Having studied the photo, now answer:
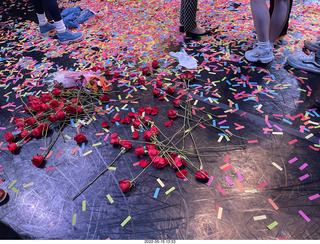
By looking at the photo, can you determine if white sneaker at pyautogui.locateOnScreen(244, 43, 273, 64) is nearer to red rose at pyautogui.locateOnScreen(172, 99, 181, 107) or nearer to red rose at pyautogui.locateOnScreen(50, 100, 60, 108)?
red rose at pyautogui.locateOnScreen(172, 99, 181, 107)

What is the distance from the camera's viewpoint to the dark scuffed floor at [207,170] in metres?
1.28

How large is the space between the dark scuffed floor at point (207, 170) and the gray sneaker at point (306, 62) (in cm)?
7

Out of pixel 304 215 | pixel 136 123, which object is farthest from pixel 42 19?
pixel 304 215

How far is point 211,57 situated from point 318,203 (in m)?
1.80

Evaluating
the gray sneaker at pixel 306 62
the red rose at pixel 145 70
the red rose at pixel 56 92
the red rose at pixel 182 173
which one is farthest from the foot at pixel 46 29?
the gray sneaker at pixel 306 62

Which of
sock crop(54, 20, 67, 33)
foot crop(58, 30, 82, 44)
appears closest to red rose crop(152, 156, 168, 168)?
foot crop(58, 30, 82, 44)

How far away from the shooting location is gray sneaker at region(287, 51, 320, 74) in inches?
85.9

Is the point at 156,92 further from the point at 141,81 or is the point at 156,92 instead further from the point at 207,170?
the point at 207,170

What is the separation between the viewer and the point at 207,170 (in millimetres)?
1509

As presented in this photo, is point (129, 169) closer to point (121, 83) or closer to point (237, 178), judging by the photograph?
point (237, 178)

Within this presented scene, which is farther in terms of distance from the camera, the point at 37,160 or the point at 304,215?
the point at 37,160

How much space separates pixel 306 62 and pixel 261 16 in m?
0.65

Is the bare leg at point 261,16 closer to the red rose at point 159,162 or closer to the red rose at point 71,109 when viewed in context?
the red rose at point 159,162

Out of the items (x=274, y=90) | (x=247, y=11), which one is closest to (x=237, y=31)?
(x=247, y=11)
